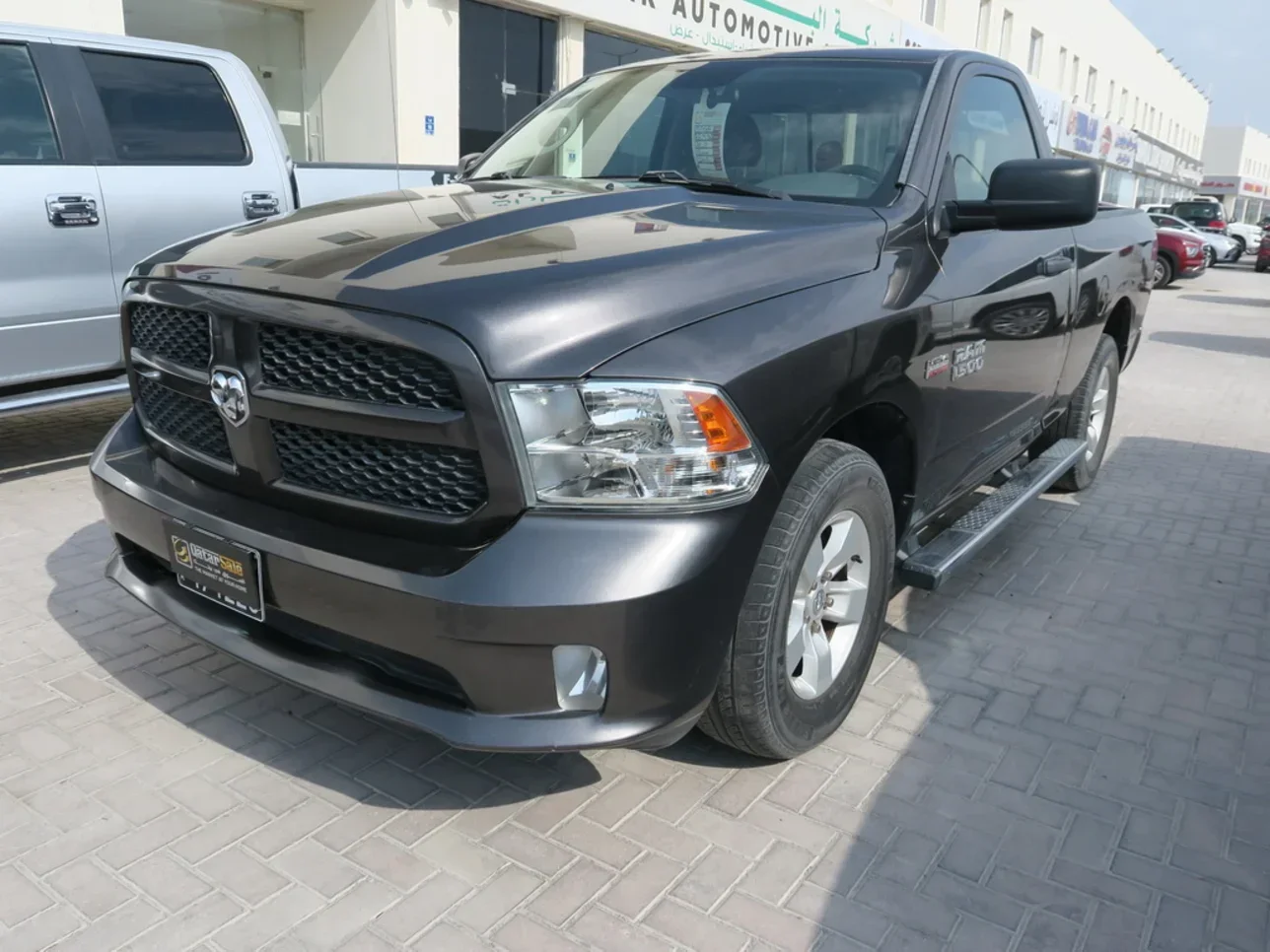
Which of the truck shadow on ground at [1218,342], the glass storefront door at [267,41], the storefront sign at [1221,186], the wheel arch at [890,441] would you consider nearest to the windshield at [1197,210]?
the truck shadow on ground at [1218,342]

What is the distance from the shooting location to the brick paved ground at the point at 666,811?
7.61 feet

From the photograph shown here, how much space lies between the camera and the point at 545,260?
2.33 m

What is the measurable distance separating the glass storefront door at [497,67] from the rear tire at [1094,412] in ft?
27.6

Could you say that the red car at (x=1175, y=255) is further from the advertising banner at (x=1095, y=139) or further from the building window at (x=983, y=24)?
the advertising banner at (x=1095, y=139)

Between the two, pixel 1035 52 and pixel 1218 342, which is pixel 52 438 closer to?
pixel 1218 342

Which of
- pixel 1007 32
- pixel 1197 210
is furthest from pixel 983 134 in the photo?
pixel 1007 32

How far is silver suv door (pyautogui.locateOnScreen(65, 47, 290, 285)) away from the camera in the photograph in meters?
5.22

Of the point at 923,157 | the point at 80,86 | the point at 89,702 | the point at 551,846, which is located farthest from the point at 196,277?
the point at 80,86

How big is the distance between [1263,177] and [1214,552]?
118032mm

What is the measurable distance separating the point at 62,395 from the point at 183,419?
2660 mm

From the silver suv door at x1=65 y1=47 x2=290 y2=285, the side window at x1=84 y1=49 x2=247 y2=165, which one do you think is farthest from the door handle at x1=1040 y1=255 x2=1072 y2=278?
the side window at x1=84 y1=49 x2=247 y2=165

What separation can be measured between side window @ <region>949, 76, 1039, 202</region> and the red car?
61.1ft

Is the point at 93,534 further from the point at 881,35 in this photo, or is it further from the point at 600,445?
the point at 881,35

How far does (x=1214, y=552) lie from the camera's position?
4.88 metres
